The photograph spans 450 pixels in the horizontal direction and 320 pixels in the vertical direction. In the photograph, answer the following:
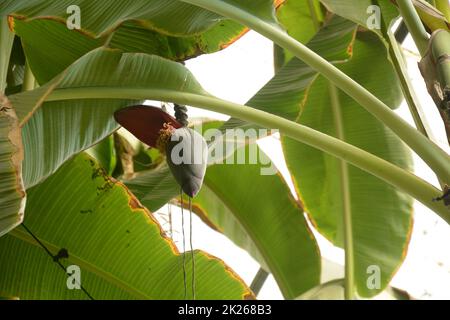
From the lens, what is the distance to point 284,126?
0.84 meters

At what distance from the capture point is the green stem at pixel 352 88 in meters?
0.78

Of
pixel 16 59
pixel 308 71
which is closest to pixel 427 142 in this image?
pixel 308 71

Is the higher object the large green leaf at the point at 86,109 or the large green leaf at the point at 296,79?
the large green leaf at the point at 296,79

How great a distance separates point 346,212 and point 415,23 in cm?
55

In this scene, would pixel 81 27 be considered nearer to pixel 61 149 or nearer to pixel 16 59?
pixel 61 149

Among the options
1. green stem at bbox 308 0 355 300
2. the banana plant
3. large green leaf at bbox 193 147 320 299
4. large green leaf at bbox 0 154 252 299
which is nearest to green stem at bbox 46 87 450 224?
the banana plant

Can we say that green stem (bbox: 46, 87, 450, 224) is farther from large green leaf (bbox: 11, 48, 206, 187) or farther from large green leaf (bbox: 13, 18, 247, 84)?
large green leaf (bbox: 13, 18, 247, 84)

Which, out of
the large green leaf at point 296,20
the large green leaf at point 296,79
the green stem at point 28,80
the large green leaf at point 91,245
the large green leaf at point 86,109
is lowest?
the large green leaf at point 91,245

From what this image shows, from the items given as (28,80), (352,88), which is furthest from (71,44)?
(352,88)

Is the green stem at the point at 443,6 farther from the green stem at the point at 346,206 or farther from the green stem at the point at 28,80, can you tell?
the green stem at the point at 28,80

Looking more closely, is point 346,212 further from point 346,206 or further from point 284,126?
point 284,126

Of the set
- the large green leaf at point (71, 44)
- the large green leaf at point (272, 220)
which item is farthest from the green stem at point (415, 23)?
the large green leaf at point (272, 220)

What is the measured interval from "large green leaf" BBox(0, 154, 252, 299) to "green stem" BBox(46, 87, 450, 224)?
0.68 ft

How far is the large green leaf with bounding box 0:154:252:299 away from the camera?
3.37 feet
